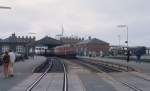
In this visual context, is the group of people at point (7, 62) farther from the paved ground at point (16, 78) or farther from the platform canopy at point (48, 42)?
the platform canopy at point (48, 42)

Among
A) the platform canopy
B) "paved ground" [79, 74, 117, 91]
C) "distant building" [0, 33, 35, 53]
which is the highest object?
the platform canopy

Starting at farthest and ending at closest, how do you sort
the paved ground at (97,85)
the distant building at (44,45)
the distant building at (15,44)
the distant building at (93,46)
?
1. the distant building at (93,46)
2. the distant building at (44,45)
3. the distant building at (15,44)
4. the paved ground at (97,85)

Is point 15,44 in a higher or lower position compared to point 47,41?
lower

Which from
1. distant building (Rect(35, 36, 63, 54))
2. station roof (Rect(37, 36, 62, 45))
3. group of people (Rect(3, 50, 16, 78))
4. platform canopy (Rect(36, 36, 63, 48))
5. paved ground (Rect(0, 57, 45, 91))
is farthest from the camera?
station roof (Rect(37, 36, 62, 45))

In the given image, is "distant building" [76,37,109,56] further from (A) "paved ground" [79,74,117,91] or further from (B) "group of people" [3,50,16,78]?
(A) "paved ground" [79,74,117,91]

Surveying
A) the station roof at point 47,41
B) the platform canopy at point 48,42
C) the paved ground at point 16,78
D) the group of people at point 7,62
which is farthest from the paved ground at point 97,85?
the station roof at point 47,41

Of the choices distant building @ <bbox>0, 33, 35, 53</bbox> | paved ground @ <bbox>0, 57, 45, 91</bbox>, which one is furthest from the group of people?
distant building @ <bbox>0, 33, 35, 53</bbox>

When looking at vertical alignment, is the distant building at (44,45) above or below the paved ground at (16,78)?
above

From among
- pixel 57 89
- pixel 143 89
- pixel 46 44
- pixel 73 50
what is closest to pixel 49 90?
pixel 57 89

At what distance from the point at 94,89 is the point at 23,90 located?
339 cm

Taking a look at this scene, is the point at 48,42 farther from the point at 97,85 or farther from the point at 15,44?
the point at 97,85

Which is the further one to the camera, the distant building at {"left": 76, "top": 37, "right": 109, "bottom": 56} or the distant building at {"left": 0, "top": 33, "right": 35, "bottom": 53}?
the distant building at {"left": 76, "top": 37, "right": 109, "bottom": 56}

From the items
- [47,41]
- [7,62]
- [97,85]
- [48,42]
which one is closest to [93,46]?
[48,42]

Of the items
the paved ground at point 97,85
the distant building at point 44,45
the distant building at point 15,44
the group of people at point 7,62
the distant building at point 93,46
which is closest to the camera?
the paved ground at point 97,85
